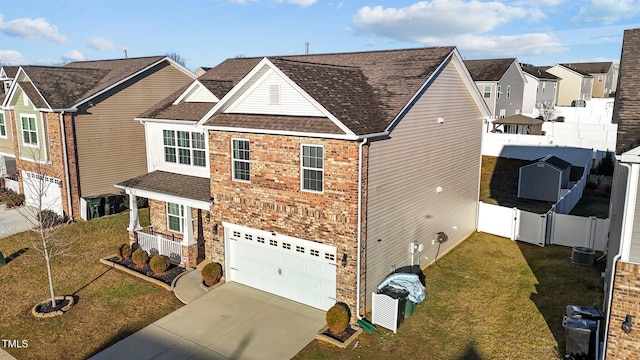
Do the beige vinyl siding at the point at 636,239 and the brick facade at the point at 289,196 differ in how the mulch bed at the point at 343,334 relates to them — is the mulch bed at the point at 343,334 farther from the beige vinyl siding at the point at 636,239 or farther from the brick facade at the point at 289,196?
the beige vinyl siding at the point at 636,239

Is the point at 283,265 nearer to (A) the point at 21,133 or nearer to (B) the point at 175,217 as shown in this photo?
(B) the point at 175,217

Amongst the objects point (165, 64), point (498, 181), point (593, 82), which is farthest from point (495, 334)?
point (593, 82)

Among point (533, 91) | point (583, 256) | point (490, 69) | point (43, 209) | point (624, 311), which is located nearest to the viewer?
point (624, 311)

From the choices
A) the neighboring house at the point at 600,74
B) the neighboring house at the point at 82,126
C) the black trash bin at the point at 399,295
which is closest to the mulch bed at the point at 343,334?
the black trash bin at the point at 399,295

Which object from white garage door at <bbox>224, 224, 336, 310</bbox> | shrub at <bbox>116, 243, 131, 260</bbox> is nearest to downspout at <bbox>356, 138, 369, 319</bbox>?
white garage door at <bbox>224, 224, 336, 310</bbox>

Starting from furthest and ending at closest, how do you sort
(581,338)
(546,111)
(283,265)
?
1. (546,111)
2. (283,265)
3. (581,338)

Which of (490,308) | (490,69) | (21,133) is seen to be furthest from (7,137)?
(490,69)
